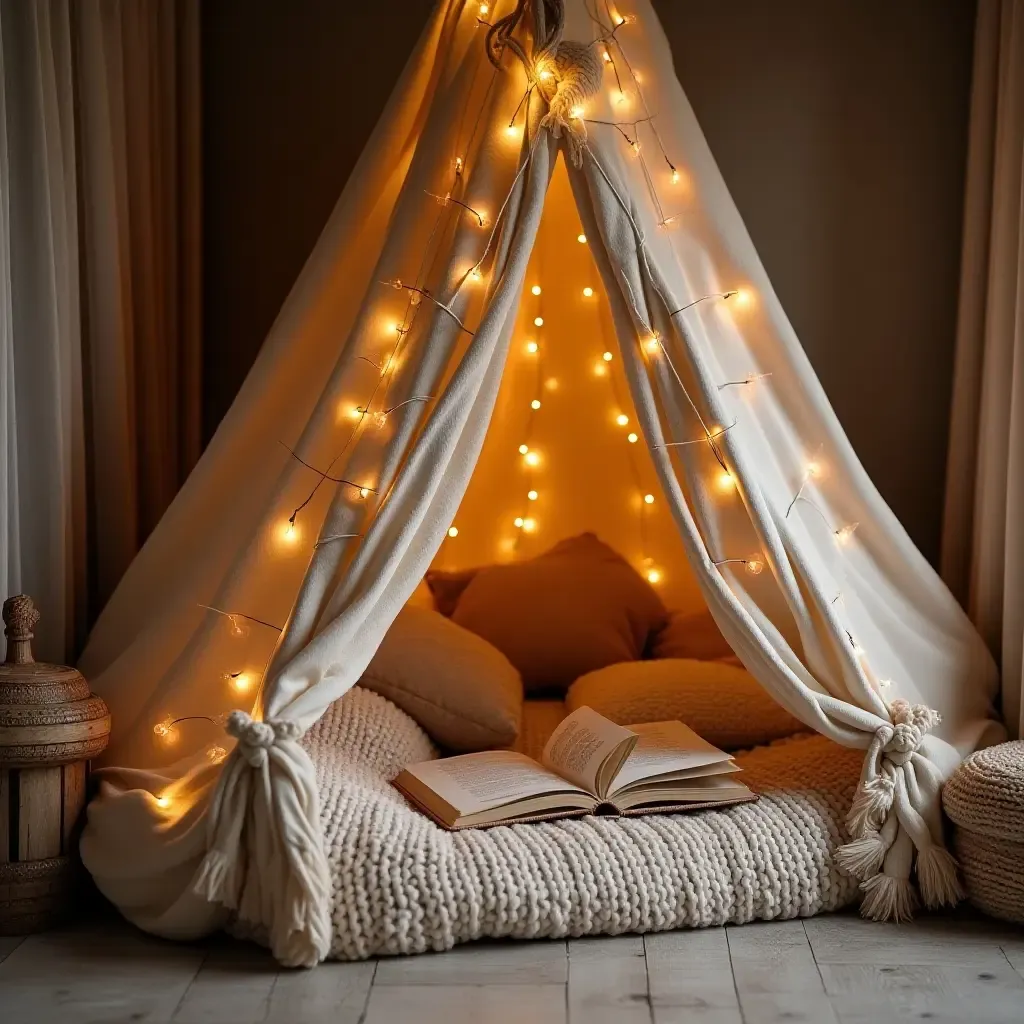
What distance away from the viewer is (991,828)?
7.55 feet

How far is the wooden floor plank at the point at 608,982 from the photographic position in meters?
1.95

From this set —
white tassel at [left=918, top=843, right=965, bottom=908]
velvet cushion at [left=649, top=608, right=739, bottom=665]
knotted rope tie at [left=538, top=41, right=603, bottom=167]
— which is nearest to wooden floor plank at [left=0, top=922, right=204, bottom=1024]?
white tassel at [left=918, top=843, right=965, bottom=908]

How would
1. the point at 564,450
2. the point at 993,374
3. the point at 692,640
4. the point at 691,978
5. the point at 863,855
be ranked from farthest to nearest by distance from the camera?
the point at 564,450, the point at 692,640, the point at 993,374, the point at 863,855, the point at 691,978

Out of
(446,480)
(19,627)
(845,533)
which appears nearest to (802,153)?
(845,533)

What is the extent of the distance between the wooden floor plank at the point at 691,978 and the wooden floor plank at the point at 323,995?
0.47m

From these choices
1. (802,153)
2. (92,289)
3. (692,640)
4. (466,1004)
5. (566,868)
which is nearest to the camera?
(466,1004)

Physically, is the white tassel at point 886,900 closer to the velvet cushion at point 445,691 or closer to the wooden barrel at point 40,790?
the velvet cushion at point 445,691

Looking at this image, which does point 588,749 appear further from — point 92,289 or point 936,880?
point 92,289

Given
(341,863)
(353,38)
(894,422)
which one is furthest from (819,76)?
(341,863)

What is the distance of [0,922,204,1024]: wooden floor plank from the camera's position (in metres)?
1.96

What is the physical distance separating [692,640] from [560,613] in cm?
34

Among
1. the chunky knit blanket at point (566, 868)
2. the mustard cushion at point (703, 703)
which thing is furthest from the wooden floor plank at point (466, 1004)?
the mustard cushion at point (703, 703)

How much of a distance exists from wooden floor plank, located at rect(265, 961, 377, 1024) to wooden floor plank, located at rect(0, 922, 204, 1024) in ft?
0.54

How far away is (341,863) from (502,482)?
4.87 ft
